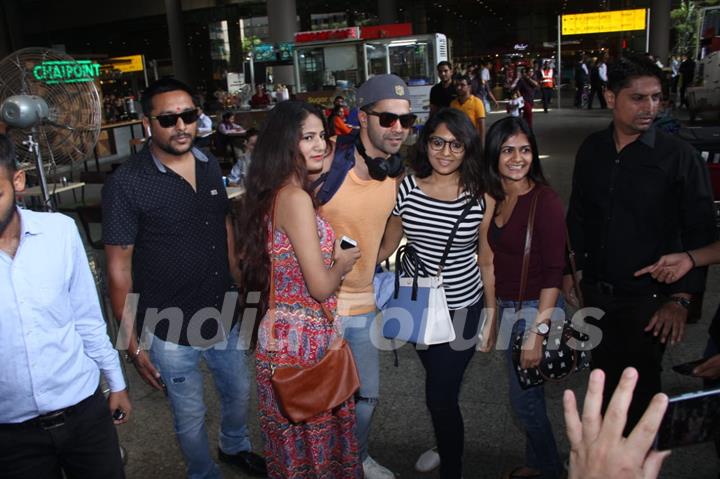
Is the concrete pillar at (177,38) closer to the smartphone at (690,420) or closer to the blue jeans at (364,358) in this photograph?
the blue jeans at (364,358)

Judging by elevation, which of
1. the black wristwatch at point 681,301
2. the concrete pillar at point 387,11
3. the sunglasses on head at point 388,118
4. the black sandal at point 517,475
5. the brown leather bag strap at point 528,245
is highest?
the concrete pillar at point 387,11

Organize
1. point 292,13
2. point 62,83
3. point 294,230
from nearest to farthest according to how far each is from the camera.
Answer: point 294,230 → point 62,83 → point 292,13

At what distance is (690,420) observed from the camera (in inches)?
42.6

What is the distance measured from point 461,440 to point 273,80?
22.0m

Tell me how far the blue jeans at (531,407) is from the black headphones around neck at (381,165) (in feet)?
2.76

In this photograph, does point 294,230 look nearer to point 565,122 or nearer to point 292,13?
point 565,122

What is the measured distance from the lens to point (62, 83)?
385cm

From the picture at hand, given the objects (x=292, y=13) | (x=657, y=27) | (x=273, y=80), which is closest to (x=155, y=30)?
(x=292, y=13)

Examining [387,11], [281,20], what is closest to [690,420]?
[281,20]

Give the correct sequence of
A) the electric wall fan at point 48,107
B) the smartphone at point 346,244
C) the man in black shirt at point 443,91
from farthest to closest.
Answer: the man in black shirt at point 443,91 → the electric wall fan at point 48,107 → the smartphone at point 346,244

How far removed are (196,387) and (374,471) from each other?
43.1 inches

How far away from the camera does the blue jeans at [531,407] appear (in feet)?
9.43

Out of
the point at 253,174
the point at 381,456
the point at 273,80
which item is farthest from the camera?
the point at 273,80

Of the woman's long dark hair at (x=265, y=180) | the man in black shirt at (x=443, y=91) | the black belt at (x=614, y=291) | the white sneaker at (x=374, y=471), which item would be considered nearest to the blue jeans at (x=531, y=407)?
the black belt at (x=614, y=291)
